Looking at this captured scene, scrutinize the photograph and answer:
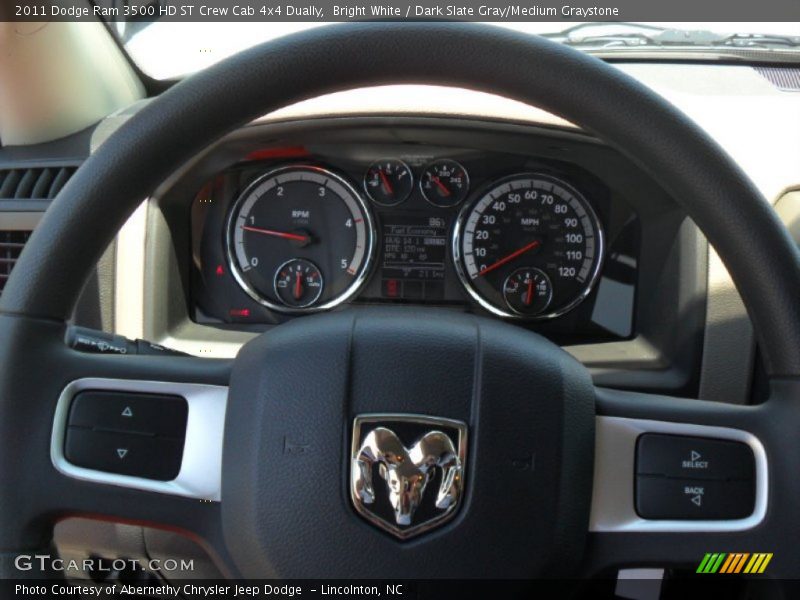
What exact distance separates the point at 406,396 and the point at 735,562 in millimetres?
434

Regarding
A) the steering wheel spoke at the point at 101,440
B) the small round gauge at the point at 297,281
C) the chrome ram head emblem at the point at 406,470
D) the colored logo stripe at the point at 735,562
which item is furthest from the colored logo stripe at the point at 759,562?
the small round gauge at the point at 297,281

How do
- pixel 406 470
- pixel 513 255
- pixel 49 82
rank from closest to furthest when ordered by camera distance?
pixel 406 470, pixel 49 82, pixel 513 255

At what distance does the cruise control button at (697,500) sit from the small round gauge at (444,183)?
1.21 m

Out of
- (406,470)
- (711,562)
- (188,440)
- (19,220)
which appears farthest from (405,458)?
(19,220)

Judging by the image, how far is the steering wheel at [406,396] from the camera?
1.07 m

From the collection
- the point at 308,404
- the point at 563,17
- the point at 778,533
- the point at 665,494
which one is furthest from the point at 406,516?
the point at 563,17

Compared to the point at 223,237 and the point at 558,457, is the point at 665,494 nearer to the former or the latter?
the point at 558,457

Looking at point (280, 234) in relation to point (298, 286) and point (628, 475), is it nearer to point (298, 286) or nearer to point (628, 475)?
point (298, 286)

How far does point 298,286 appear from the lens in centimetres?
221

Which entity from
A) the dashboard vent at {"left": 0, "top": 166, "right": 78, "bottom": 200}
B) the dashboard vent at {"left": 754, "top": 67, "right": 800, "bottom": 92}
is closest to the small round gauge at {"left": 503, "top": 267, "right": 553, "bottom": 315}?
the dashboard vent at {"left": 754, "top": 67, "right": 800, "bottom": 92}

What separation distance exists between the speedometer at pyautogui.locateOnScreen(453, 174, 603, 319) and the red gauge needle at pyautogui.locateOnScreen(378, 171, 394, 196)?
0.18 metres

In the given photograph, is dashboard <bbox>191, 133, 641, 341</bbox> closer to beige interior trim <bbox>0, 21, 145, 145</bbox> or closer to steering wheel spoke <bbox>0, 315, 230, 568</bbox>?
beige interior trim <bbox>0, 21, 145, 145</bbox>

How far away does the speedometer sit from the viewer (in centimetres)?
219

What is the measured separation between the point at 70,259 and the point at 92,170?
0.11 meters
